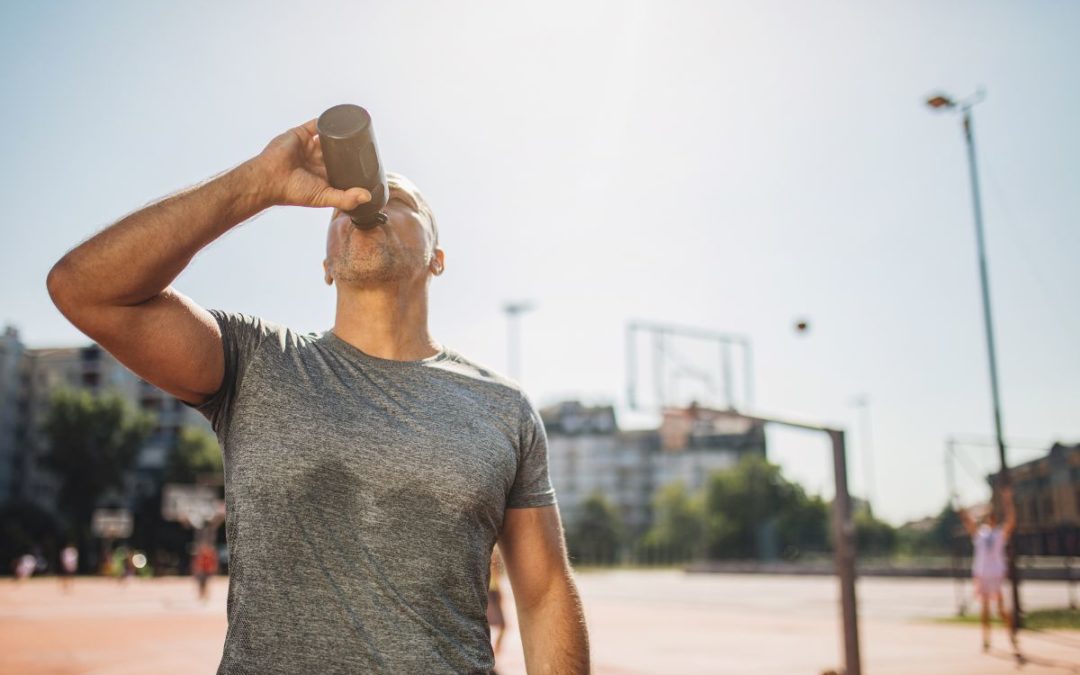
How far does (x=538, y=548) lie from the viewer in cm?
216

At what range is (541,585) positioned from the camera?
2.17 meters

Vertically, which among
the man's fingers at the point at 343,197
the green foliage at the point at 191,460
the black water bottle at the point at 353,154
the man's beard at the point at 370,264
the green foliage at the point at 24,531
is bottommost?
the green foliage at the point at 24,531

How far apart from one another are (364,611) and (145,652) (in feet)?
40.7

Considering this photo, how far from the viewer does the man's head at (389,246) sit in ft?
7.01

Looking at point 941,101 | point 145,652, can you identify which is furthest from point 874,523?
point 145,652

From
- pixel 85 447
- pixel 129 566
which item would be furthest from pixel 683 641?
pixel 85 447

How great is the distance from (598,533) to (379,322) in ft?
306

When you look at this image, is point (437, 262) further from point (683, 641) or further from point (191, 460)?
point (191, 460)

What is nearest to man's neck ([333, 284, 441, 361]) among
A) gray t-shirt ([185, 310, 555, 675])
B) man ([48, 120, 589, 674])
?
man ([48, 120, 589, 674])

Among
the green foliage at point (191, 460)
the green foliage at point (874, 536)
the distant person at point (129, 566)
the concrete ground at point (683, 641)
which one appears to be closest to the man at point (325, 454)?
the concrete ground at point (683, 641)

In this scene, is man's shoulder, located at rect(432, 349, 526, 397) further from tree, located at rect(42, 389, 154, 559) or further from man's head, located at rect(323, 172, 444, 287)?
tree, located at rect(42, 389, 154, 559)

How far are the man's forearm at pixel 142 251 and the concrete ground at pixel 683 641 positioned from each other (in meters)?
9.39

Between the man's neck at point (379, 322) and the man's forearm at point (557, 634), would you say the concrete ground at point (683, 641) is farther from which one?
the man's neck at point (379, 322)

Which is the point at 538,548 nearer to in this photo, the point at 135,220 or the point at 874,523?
the point at 135,220
